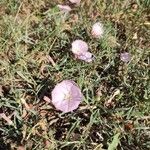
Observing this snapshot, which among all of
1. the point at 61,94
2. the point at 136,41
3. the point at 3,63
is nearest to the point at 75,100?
the point at 61,94

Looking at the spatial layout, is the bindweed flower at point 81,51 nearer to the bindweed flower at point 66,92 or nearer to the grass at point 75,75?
the grass at point 75,75

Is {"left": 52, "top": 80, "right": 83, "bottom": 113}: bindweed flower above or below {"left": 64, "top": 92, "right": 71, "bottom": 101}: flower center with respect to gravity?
above

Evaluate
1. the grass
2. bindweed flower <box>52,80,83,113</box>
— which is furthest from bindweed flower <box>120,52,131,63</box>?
bindweed flower <box>52,80,83,113</box>

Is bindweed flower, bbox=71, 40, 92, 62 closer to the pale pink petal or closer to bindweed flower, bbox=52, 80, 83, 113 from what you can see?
the pale pink petal

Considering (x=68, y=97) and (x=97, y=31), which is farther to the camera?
(x=97, y=31)

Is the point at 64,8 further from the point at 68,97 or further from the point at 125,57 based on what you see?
the point at 68,97

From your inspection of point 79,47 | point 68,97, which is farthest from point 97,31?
point 68,97
